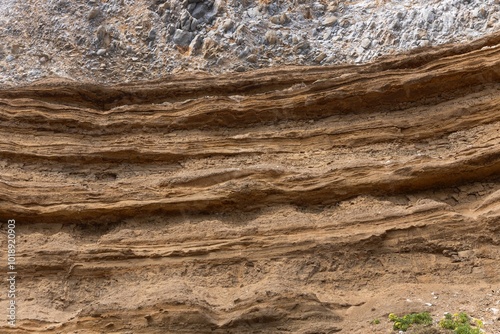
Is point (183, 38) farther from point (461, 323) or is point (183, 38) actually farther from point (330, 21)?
point (461, 323)

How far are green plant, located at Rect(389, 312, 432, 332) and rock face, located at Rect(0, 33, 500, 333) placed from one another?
0.22 m

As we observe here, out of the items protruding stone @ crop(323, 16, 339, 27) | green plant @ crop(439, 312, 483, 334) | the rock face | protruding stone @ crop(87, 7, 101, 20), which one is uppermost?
protruding stone @ crop(87, 7, 101, 20)

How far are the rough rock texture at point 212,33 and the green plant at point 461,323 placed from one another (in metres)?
Answer: 6.49

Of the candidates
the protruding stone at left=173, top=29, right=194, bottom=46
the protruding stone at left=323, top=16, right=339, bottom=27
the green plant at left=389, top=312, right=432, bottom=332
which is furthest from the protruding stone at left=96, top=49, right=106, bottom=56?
the green plant at left=389, top=312, right=432, bottom=332

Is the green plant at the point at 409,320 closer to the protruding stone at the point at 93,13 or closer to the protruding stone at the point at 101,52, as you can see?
the protruding stone at the point at 101,52

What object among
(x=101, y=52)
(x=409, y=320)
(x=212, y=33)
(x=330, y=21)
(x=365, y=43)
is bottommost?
(x=409, y=320)

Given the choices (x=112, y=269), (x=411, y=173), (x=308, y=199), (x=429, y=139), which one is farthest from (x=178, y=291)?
(x=429, y=139)

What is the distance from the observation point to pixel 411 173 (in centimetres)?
966

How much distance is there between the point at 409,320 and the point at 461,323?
0.60 m

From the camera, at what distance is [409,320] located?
7484 millimetres

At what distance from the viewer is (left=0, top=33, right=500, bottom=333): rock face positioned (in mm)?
8211

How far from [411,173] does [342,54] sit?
411 centimetres

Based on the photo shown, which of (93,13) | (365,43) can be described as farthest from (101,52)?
(365,43)

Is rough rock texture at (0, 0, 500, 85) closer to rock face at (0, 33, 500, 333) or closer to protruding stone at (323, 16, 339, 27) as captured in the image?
protruding stone at (323, 16, 339, 27)
